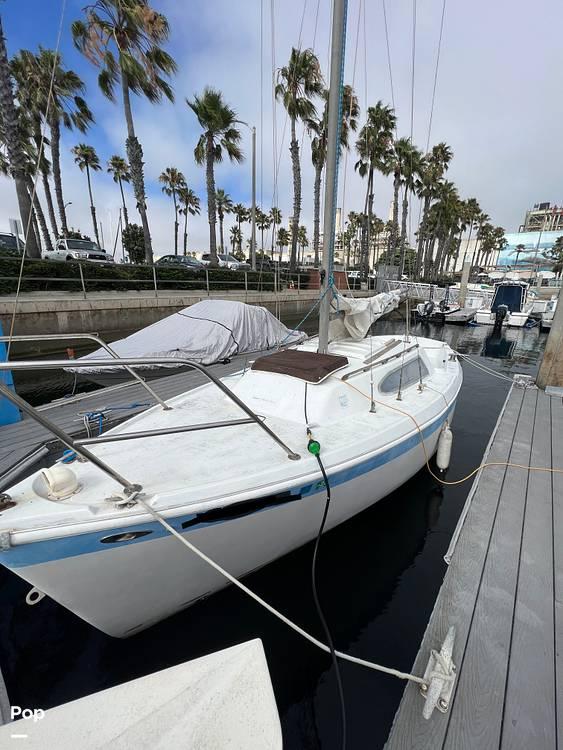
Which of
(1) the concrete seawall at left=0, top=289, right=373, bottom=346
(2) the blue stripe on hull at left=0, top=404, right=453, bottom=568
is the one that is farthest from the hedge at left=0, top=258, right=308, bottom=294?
(2) the blue stripe on hull at left=0, top=404, right=453, bottom=568

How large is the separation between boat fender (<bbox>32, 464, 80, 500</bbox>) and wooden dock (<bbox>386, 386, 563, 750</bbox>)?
2.38 m

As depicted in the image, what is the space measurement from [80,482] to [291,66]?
25.2 metres

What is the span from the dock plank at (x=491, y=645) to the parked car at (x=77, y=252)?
2035 cm

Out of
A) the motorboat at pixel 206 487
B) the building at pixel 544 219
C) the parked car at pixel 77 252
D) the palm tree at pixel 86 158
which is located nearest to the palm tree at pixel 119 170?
the palm tree at pixel 86 158

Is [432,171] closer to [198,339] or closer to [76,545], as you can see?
[198,339]

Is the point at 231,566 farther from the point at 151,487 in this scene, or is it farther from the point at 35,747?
the point at 35,747

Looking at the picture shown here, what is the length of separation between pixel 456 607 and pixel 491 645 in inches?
12.3

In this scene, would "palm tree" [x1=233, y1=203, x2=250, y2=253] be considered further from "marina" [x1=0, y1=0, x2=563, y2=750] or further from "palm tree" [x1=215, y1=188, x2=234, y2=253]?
"marina" [x1=0, y1=0, x2=563, y2=750]

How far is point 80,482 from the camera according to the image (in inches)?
92.5

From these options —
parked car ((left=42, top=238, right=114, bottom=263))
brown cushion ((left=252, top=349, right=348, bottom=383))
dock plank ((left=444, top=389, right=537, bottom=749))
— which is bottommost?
dock plank ((left=444, top=389, right=537, bottom=749))

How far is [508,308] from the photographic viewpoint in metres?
21.8

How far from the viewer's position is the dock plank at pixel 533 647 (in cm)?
186

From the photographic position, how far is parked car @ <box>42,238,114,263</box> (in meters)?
18.1

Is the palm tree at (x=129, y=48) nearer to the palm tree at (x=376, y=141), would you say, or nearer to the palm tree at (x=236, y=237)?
the palm tree at (x=376, y=141)
